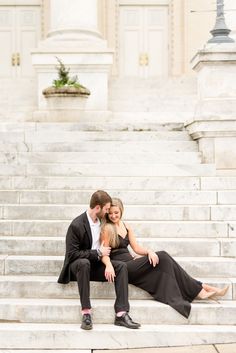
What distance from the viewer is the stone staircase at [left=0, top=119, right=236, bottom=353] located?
513 centimetres

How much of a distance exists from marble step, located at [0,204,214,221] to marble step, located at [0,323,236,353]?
209 cm

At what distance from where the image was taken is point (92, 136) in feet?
31.0

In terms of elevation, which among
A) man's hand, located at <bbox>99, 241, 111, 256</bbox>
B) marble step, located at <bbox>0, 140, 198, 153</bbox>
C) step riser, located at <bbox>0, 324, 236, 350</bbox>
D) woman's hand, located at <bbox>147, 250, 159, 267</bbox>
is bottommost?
step riser, located at <bbox>0, 324, 236, 350</bbox>

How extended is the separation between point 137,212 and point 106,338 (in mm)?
2301

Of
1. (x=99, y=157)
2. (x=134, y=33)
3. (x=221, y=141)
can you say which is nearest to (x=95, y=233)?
(x=99, y=157)

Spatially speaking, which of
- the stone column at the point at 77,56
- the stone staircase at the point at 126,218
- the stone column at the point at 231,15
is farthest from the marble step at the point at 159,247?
the stone column at the point at 231,15

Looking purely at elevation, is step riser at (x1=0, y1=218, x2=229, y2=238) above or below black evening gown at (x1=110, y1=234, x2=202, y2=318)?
above

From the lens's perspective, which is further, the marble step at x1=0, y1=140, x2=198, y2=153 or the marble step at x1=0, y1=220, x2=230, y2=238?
the marble step at x1=0, y1=140, x2=198, y2=153

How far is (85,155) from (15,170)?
105 cm

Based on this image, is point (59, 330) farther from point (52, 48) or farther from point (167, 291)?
point (52, 48)

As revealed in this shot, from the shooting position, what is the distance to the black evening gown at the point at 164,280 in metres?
5.49

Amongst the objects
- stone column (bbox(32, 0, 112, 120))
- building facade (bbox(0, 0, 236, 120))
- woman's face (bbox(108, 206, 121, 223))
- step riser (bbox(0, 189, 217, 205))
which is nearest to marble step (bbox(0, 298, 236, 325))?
woman's face (bbox(108, 206, 121, 223))

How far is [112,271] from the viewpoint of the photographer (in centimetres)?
534

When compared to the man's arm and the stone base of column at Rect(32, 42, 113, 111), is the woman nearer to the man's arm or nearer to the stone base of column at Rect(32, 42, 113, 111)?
the man's arm
